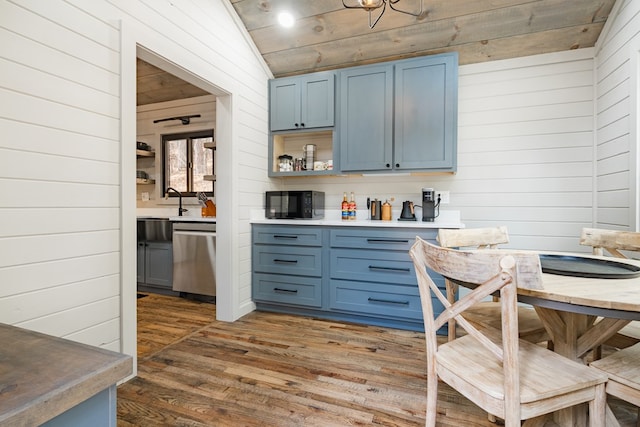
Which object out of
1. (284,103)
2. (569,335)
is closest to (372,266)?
(569,335)

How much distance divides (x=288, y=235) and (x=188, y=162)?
2108mm

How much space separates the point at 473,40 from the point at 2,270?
3.48 m

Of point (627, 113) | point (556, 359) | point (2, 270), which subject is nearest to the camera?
point (556, 359)

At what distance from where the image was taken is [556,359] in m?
1.17

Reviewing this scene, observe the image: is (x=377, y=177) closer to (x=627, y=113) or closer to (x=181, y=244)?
(x=627, y=113)

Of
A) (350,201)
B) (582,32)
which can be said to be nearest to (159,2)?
(350,201)

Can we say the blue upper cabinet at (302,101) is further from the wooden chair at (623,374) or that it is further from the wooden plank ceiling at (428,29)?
the wooden chair at (623,374)

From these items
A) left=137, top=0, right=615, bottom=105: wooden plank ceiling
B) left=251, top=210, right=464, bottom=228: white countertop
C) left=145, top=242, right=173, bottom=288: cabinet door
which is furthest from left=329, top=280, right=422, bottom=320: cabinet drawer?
left=137, top=0, right=615, bottom=105: wooden plank ceiling

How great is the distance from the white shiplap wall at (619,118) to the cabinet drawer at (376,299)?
154cm

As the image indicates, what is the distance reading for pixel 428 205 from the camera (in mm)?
2936

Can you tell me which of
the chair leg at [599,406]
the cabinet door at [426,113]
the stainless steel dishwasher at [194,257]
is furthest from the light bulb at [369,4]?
the stainless steel dishwasher at [194,257]

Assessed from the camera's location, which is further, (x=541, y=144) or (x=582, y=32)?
(x=541, y=144)

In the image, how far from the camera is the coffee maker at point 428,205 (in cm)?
291

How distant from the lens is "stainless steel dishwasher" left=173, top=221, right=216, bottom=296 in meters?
3.32
